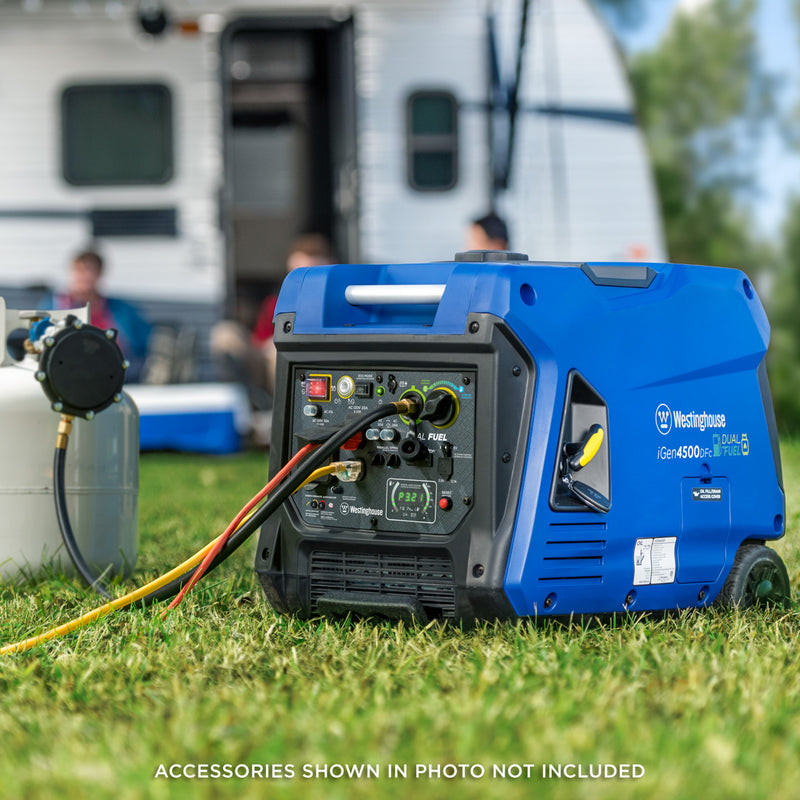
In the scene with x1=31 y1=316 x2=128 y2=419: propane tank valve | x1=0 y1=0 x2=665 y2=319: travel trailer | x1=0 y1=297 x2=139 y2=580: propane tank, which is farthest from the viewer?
x1=0 y1=0 x2=665 y2=319: travel trailer

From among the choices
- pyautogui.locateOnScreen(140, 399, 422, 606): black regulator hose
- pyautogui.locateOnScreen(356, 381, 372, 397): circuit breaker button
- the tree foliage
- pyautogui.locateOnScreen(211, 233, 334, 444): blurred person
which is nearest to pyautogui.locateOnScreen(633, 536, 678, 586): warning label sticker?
pyautogui.locateOnScreen(140, 399, 422, 606): black regulator hose

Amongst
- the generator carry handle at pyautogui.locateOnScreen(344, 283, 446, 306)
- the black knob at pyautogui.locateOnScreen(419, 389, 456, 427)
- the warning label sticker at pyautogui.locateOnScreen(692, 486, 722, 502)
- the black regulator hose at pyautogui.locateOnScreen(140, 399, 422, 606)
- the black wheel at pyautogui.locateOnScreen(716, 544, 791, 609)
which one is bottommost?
the black wheel at pyautogui.locateOnScreen(716, 544, 791, 609)

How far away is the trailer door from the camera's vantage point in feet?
30.0

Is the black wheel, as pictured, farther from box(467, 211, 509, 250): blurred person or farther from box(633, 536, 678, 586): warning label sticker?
box(467, 211, 509, 250): blurred person

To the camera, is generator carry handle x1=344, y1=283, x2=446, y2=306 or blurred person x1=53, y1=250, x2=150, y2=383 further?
blurred person x1=53, y1=250, x2=150, y2=383

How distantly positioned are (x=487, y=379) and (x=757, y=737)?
1118 mm

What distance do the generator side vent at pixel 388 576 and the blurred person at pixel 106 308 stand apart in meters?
5.67

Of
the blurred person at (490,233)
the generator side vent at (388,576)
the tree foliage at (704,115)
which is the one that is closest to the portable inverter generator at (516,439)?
the generator side vent at (388,576)

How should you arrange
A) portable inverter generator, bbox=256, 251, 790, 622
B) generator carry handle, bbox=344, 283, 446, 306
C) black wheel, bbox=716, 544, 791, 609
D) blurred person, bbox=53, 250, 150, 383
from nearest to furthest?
portable inverter generator, bbox=256, 251, 790, 622 → generator carry handle, bbox=344, 283, 446, 306 → black wheel, bbox=716, 544, 791, 609 → blurred person, bbox=53, 250, 150, 383

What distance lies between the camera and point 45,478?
411cm

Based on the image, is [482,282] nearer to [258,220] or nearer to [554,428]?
[554,428]

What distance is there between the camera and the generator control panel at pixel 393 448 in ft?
10.1

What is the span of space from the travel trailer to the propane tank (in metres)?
4.82

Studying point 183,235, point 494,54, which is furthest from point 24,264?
point 494,54
